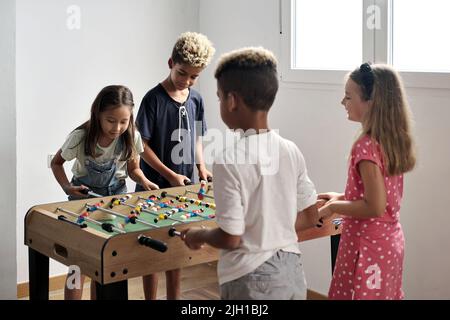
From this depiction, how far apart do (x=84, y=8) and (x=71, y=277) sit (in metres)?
1.81

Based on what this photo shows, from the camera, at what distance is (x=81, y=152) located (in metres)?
2.97

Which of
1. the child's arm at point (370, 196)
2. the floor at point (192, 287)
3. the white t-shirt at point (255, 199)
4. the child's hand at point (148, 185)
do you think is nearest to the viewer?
the white t-shirt at point (255, 199)

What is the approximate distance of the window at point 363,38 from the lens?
3021 millimetres

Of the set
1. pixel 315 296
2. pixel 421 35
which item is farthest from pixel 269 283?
pixel 315 296

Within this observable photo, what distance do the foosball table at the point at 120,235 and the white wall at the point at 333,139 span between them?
0.49m

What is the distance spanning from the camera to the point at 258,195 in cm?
189

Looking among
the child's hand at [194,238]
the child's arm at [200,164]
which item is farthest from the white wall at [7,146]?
the child's hand at [194,238]

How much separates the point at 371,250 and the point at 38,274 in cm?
124

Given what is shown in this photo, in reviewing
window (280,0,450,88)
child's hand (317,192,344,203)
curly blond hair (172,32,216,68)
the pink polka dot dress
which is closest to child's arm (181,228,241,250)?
the pink polka dot dress

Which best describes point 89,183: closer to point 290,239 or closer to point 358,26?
point 290,239

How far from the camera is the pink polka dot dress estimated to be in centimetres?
229

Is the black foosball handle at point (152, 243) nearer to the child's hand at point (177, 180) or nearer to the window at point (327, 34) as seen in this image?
the child's hand at point (177, 180)

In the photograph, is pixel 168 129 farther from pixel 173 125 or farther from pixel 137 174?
pixel 137 174

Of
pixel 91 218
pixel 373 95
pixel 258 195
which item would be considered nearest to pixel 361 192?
pixel 373 95
